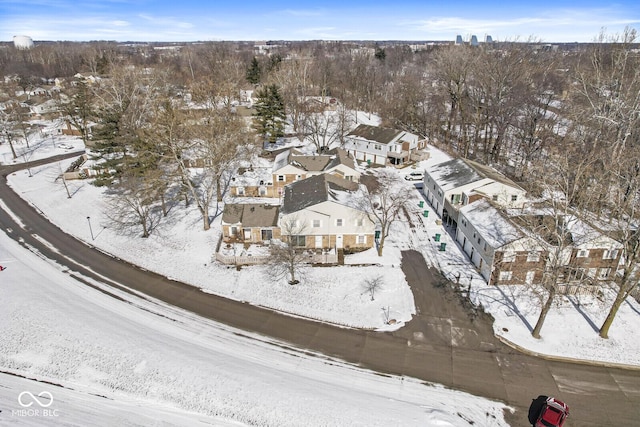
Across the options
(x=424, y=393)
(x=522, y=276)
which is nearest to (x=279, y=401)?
(x=424, y=393)

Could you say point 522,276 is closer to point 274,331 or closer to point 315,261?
point 315,261

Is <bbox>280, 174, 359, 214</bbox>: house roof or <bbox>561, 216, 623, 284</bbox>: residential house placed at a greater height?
<bbox>280, 174, 359, 214</bbox>: house roof

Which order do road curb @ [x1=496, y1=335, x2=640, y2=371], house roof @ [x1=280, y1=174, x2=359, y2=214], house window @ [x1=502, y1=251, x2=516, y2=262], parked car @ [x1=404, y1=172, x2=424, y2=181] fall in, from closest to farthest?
road curb @ [x1=496, y1=335, x2=640, y2=371] < house window @ [x1=502, y1=251, x2=516, y2=262] < house roof @ [x1=280, y1=174, x2=359, y2=214] < parked car @ [x1=404, y1=172, x2=424, y2=181]

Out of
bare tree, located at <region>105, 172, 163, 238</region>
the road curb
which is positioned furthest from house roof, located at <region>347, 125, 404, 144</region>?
the road curb

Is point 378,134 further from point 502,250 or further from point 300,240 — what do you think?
point 502,250

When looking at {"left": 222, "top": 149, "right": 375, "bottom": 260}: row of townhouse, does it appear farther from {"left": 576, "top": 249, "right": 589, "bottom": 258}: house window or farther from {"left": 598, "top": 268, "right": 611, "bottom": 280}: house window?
{"left": 598, "top": 268, "right": 611, "bottom": 280}: house window

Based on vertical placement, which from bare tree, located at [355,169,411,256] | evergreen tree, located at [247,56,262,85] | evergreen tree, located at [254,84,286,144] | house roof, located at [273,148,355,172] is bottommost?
bare tree, located at [355,169,411,256]

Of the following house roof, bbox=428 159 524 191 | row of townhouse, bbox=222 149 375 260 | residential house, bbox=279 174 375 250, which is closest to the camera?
residential house, bbox=279 174 375 250

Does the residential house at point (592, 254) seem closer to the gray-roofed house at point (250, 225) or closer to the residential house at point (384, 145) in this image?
the gray-roofed house at point (250, 225)
